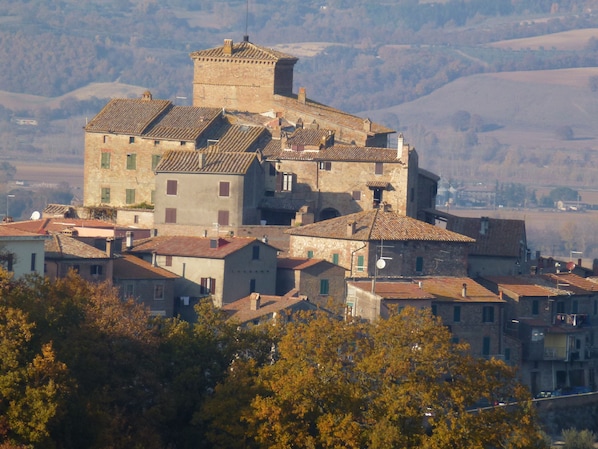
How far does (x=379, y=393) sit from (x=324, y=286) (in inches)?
685

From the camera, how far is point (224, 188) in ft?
220

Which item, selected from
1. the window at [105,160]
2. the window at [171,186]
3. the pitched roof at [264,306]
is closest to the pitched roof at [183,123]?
the window at [105,160]

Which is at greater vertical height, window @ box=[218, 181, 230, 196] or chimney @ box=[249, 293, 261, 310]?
window @ box=[218, 181, 230, 196]

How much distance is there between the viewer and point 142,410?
44750mm

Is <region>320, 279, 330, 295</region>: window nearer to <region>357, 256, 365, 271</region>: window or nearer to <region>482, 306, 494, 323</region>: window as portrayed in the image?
<region>357, 256, 365, 271</region>: window

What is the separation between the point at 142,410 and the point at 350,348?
535 centimetres

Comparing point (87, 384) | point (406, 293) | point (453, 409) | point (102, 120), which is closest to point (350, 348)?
point (453, 409)

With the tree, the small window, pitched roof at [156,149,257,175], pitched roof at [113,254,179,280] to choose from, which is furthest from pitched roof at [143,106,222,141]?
the tree

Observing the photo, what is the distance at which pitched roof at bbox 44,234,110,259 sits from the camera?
58031 millimetres

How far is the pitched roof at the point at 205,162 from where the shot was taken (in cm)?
6712

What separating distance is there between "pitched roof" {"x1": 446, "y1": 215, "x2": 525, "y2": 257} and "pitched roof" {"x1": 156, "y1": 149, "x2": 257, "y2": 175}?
Answer: 883cm

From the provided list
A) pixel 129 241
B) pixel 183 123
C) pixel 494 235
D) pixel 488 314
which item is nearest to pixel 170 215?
pixel 129 241

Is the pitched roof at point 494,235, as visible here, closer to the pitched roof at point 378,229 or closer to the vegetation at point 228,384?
the pitched roof at point 378,229

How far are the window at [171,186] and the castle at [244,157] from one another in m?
0.03
